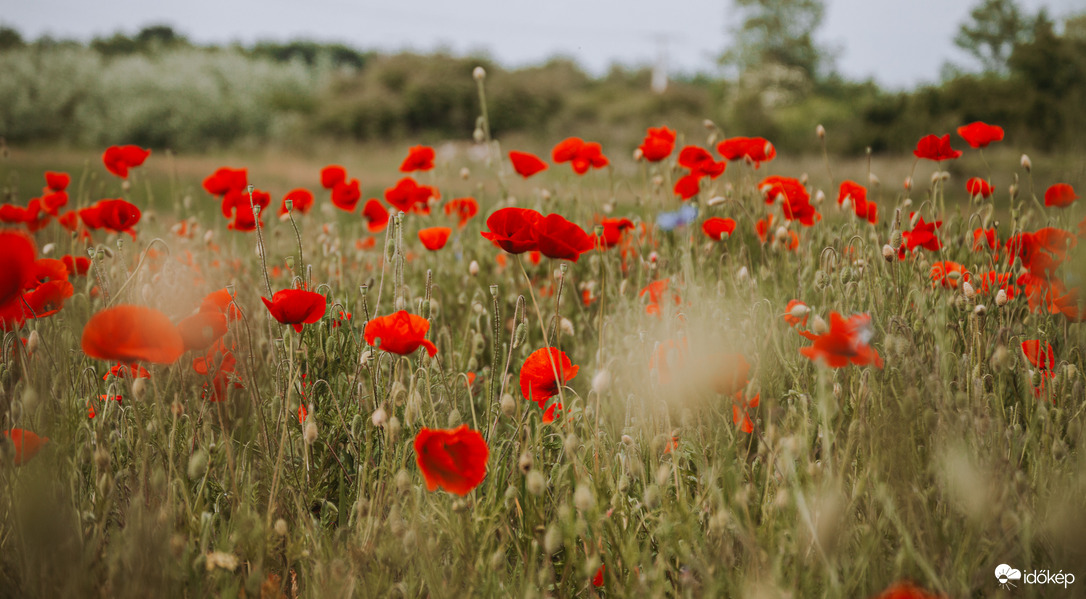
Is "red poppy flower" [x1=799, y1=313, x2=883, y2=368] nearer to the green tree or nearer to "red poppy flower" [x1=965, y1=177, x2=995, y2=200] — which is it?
"red poppy flower" [x1=965, y1=177, x2=995, y2=200]

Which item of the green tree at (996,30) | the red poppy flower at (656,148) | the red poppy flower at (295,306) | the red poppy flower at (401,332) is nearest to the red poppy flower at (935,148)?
the red poppy flower at (656,148)

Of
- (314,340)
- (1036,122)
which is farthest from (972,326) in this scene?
(1036,122)

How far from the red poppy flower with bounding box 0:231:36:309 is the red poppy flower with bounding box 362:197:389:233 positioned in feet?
5.03

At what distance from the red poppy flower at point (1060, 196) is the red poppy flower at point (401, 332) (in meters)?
1.98

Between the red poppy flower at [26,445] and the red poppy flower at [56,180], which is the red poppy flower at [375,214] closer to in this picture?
the red poppy flower at [56,180]

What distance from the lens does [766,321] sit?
5.82 ft

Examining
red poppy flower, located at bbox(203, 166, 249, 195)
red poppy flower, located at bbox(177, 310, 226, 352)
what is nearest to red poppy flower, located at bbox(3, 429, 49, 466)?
red poppy flower, located at bbox(177, 310, 226, 352)

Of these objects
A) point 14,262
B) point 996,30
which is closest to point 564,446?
point 14,262

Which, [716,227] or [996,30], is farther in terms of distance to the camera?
[996,30]

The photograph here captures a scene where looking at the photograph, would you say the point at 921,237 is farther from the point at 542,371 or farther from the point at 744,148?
the point at 542,371

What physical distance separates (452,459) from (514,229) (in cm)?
48

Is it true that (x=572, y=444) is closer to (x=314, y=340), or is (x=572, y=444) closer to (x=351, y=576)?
(x=351, y=576)

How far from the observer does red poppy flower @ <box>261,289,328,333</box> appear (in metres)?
1.19

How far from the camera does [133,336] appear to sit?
1.00 meters
